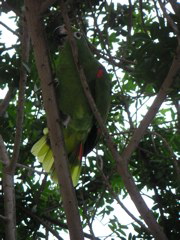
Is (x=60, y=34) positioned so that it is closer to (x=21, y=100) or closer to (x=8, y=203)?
(x=21, y=100)

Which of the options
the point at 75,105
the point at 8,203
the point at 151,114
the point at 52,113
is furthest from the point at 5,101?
the point at 151,114

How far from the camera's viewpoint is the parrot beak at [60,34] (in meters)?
2.61

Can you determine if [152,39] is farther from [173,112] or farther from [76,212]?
[173,112]

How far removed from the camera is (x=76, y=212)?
1.61m

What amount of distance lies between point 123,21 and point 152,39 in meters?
1.17

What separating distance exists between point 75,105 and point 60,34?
0.48m

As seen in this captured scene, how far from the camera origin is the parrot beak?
261cm

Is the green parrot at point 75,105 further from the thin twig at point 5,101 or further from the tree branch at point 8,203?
the thin twig at point 5,101

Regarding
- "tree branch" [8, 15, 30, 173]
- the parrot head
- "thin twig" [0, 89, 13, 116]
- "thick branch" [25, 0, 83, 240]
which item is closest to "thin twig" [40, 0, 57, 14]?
"thick branch" [25, 0, 83, 240]

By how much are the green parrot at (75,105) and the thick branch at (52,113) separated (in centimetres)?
68

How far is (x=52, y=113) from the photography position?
183cm

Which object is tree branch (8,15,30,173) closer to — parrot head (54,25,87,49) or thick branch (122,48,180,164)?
parrot head (54,25,87,49)

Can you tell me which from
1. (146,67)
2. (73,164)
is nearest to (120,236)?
(73,164)

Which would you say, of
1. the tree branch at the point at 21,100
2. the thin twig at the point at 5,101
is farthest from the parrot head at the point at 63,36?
the thin twig at the point at 5,101
